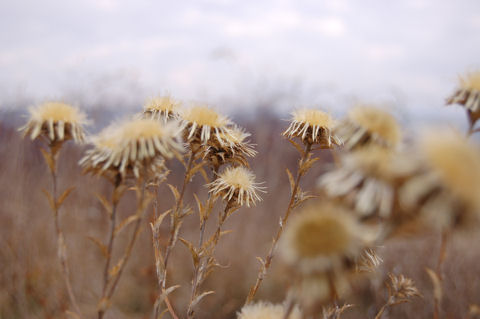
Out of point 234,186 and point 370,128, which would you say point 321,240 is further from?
point 234,186

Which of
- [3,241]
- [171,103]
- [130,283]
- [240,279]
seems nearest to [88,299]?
[130,283]

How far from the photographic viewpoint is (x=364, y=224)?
3.40ft

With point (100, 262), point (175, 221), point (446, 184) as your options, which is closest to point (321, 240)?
point (446, 184)

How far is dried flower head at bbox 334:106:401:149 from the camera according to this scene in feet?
4.05

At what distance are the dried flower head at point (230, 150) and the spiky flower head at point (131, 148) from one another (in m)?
0.54

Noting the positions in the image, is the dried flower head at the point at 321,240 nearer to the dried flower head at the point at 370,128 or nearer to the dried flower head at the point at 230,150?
the dried flower head at the point at 370,128

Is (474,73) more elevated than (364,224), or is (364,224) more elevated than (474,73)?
(474,73)

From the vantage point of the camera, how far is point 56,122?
1.61m

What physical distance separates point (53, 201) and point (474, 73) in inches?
80.0

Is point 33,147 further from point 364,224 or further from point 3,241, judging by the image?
point 364,224

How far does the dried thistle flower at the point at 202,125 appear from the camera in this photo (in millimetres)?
1876

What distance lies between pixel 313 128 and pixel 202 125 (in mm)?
651

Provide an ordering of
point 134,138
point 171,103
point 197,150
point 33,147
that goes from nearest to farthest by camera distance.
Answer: point 134,138
point 197,150
point 171,103
point 33,147

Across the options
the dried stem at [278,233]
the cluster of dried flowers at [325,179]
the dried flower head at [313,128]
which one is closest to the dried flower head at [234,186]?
the cluster of dried flowers at [325,179]
